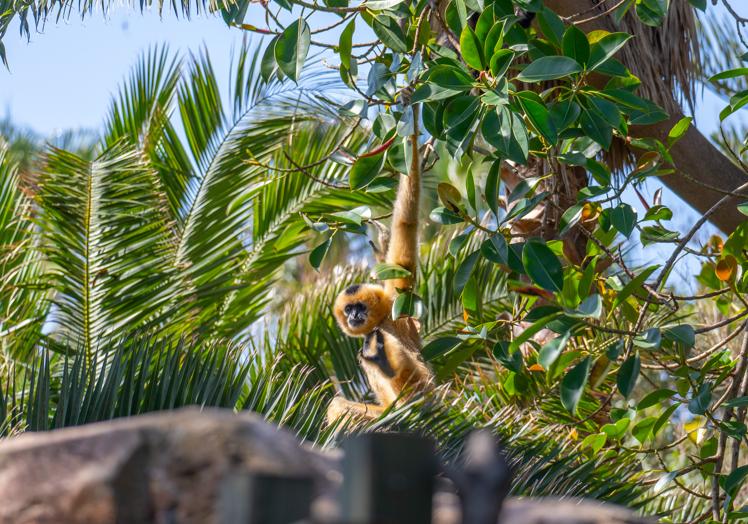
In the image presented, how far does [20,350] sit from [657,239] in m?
4.88

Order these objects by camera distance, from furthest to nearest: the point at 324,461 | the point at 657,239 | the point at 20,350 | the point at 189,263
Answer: the point at 189,263 → the point at 20,350 → the point at 657,239 → the point at 324,461

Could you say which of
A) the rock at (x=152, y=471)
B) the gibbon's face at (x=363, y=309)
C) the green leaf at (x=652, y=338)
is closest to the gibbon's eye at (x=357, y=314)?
the gibbon's face at (x=363, y=309)

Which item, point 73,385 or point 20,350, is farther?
point 20,350

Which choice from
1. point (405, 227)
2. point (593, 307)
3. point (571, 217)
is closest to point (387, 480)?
point (593, 307)

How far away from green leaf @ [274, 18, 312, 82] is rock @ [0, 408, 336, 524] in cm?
236

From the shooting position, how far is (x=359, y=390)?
759cm

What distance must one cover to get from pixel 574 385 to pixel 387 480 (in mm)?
2087

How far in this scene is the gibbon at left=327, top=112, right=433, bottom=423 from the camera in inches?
221

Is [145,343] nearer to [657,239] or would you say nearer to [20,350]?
[657,239]

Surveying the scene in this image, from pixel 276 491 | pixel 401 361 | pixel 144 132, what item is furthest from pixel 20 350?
pixel 276 491

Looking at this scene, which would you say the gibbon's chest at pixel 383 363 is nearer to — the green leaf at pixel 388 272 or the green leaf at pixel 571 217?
the green leaf at pixel 388 272

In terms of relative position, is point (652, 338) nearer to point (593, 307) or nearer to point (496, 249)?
point (593, 307)

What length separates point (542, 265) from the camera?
140 inches

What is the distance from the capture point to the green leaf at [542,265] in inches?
140
